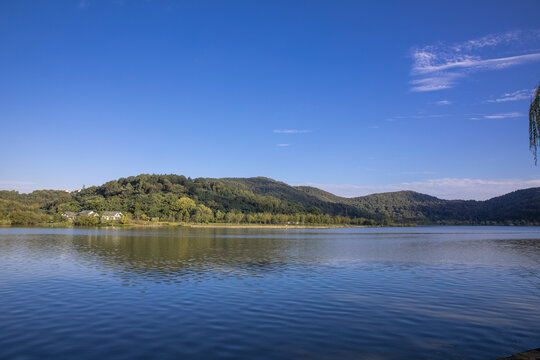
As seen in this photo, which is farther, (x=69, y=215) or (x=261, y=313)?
(x=69, y=215)

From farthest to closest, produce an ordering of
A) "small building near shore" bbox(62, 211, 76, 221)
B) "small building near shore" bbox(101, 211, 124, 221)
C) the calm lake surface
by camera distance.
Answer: "small building near shore" bbox(101, 211, 124, 221) → "small building near shore" bbox(62, 211, 76, 221) → the calm lake surface

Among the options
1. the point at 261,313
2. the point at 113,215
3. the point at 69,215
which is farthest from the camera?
the point at 69,215

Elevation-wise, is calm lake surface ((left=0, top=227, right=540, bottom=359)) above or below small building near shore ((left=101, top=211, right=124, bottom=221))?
below

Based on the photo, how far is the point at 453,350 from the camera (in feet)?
34.0

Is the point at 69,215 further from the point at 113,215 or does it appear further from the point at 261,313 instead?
the point at 261,313

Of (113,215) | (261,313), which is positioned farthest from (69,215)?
(261,313)

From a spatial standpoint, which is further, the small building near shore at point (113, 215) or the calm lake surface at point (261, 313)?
the small building near shore at point (113, 215)

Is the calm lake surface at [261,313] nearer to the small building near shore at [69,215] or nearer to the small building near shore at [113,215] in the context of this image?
the small building near shore at [69,215]

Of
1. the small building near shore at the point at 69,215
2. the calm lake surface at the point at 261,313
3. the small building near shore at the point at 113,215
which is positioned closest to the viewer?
the calm lake surface at the point at 261,313

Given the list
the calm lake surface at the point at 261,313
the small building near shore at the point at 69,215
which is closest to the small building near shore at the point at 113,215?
the small building near shore at the point at 69,215

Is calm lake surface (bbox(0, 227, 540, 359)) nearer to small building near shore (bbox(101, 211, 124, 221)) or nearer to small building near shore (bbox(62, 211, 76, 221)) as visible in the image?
small building near shore (bbox(62, 211, 76, 221))

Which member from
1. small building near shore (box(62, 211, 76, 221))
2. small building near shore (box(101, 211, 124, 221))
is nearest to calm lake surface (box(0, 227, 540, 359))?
small building near shore (box(62, 211, 76, 221))

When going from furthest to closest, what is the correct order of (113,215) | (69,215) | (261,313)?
(69,215), (113,215), (261,313)

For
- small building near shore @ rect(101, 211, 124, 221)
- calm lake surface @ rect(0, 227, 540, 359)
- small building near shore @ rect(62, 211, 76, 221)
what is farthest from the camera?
small building near shore @ rect(101, 211, 124, 221)
